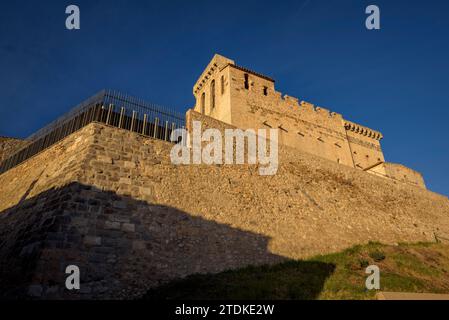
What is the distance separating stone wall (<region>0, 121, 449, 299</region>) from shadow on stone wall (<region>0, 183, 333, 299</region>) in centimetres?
3

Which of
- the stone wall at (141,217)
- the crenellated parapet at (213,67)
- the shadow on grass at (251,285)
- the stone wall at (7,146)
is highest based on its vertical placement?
the crenellated parapet at (213,67)

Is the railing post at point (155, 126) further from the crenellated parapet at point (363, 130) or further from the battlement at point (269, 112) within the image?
the crenellated parapet at point (363, 130)

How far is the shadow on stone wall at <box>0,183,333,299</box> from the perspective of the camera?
736 cm

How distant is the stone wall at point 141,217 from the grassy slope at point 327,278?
0.59m

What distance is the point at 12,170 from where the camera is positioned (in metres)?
13.1

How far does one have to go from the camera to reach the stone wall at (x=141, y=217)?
25.4ft

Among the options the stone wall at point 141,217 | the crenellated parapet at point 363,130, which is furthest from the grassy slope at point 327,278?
the crenellated parapet at point 363,130

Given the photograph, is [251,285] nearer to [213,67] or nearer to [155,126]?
[155,126]

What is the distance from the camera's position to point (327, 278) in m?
9.44

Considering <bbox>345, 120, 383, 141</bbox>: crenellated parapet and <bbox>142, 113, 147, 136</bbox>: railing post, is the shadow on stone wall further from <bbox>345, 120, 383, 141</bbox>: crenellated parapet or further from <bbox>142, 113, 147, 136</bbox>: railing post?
<bbox>345, 120, 383, 141</bbox>: crenellated parapet
